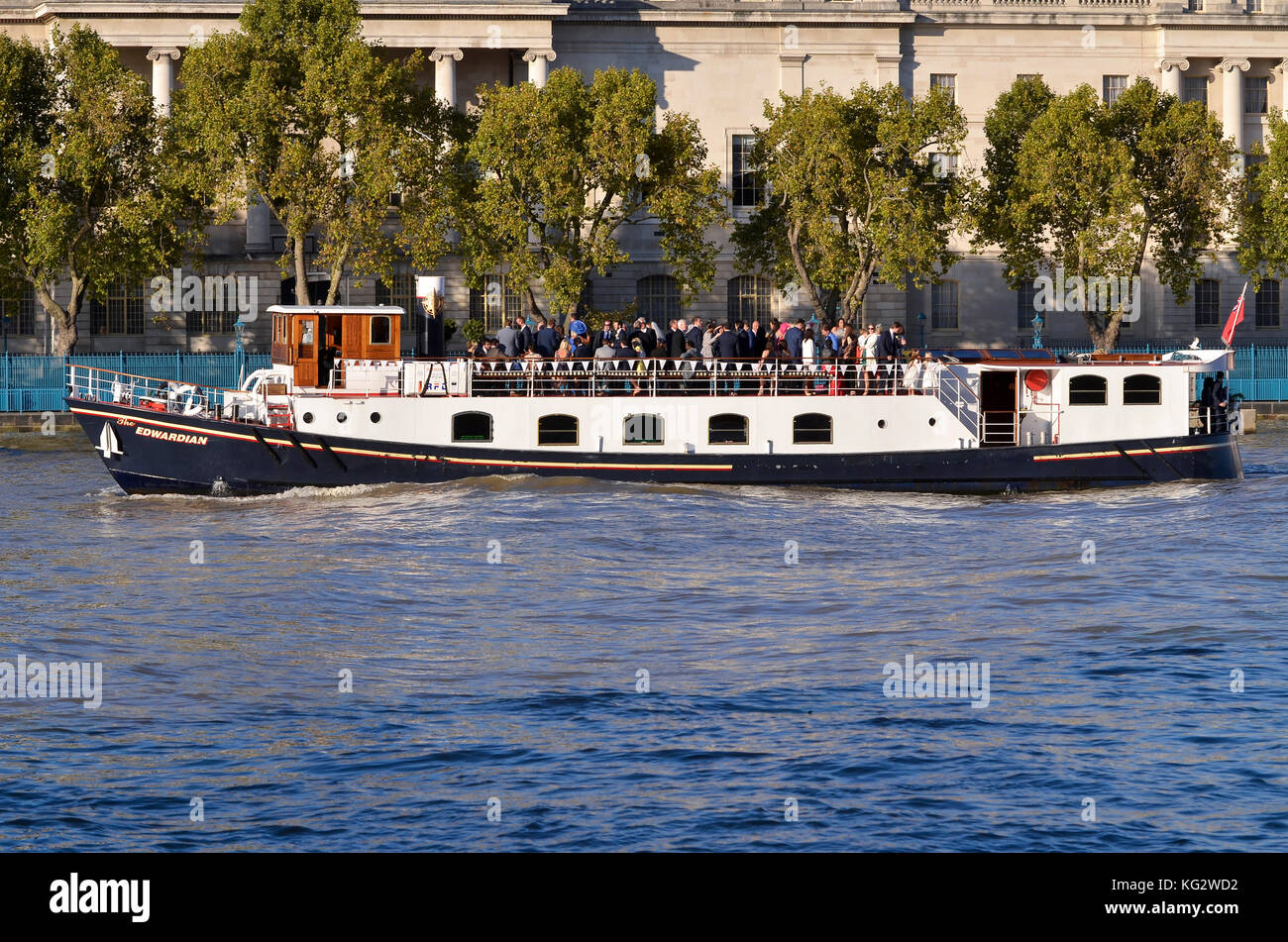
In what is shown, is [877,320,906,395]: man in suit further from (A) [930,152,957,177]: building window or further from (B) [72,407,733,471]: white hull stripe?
(A) [930,152,957,177]: building window

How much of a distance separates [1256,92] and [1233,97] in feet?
8.73

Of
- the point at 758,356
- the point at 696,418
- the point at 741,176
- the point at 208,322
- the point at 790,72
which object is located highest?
the point at 790,72

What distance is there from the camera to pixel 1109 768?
→ 54.9ft

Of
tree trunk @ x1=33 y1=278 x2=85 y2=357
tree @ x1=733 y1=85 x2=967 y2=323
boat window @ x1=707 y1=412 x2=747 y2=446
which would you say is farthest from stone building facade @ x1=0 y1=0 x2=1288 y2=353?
boat window @ x1=707 y1=412 x2=747 y2=446

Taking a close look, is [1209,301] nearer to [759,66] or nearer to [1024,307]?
[1024,307]

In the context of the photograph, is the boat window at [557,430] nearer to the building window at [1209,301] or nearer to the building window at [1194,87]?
the building window at [1209,301]

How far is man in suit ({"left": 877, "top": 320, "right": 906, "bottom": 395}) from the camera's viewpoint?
39.2 meters

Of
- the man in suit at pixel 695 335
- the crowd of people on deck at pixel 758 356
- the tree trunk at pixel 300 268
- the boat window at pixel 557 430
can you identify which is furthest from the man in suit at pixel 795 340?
the tree trunk at pixel 300 268

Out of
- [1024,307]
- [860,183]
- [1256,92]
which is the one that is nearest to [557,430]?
[860,183]

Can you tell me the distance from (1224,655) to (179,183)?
1778 inches

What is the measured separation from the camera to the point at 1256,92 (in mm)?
81812

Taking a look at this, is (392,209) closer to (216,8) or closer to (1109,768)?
(216,8)

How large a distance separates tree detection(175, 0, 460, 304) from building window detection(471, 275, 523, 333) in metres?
12.9
